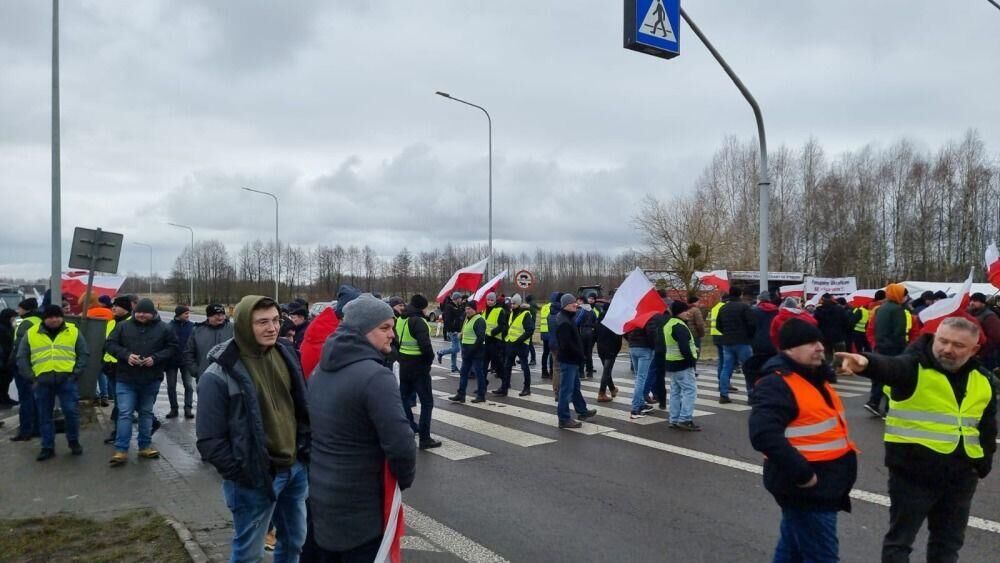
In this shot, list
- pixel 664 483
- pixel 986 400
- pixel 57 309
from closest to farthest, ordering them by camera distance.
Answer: pixel 986 400, pixel 664 483, pixel 57 309

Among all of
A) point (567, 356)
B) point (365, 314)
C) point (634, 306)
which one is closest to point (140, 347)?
point (567, 356)

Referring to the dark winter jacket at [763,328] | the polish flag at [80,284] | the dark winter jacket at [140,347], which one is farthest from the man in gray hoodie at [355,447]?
the polish flag at [80,284]

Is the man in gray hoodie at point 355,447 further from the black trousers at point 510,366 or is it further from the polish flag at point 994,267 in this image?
the polish flag at point 994,267

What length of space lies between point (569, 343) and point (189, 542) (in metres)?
5.49

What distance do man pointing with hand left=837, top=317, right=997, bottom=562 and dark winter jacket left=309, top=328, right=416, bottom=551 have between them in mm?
2538

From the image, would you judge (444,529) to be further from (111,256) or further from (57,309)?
(111,256)

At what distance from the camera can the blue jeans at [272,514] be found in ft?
12.6

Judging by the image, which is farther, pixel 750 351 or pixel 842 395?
pixel 842 395

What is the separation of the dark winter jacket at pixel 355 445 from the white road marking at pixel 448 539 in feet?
6.53

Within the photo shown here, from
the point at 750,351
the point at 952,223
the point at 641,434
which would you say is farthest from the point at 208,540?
the point at 952,223

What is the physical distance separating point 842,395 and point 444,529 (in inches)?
377

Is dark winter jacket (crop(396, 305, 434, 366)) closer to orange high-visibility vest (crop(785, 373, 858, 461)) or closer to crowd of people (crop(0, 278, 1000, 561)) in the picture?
crowd of people (crop(0, 278, 1000, 561))

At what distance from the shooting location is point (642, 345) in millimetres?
10375

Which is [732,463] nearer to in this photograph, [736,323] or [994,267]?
[736,323]
